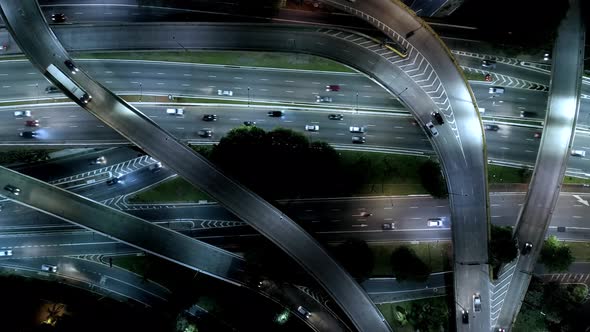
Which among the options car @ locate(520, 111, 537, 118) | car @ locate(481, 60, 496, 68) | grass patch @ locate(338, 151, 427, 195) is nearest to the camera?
grass patch @ locate(338, 151, 427, 195)

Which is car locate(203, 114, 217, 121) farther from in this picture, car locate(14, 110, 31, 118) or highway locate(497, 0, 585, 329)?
highway locate(497, 0, 585, 329)

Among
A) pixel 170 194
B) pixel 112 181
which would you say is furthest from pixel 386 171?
pixel 112 181

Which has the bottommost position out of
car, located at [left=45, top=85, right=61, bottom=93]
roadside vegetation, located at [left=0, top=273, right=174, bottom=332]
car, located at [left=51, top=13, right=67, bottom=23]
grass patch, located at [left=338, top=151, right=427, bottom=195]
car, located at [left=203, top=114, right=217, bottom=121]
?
roadside vegetation, located at [left=0, top=273, right=174, bottom=332]

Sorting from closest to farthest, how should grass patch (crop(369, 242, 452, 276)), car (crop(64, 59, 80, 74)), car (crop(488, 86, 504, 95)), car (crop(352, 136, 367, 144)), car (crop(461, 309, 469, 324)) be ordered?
1. car (crop(461, 309, 469, 324))
2. car (crop(64, 59, 80, 74))
3. grass patch (crop(369, 242, 452, 276))
4. car (crop(352, 136, 367, 144))
5. car (crop(488, 86, 504, 95))

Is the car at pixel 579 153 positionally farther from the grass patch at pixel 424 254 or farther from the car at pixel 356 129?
the car at pixel 356 129

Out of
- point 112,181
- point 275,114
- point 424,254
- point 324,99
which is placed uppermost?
point 324,99

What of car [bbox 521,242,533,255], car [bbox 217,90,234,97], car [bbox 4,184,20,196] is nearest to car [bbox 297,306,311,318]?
car [bbox 521,242,533,255]

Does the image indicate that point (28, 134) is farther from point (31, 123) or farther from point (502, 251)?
point (502, 251)
